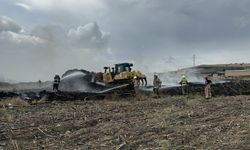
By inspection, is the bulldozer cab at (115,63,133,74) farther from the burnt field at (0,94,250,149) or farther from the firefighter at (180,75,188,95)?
the burnt field at (0,94,250,149)

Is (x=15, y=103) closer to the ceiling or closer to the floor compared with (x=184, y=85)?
closer to the floor

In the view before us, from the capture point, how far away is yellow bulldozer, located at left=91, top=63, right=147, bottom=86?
34.1 meters

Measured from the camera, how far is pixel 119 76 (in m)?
34.4

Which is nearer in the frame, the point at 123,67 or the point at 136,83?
the point at 136,83

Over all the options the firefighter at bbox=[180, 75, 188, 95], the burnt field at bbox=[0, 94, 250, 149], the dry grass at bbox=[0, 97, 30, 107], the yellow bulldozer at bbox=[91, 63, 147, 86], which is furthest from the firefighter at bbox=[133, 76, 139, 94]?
the burnt field at bbox=[0, 94, 250, 149]

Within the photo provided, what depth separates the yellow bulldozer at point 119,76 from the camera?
3406 cm

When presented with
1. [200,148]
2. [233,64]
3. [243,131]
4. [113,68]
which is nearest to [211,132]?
[243,131]

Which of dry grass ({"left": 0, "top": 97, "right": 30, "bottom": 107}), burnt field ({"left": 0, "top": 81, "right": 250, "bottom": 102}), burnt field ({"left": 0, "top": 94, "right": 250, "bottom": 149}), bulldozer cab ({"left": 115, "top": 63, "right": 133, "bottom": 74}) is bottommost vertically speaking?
burnt field ({"left": 0, "top": 94, "right": 250, "bottom": 149})

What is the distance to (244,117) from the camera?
1454 centimetres

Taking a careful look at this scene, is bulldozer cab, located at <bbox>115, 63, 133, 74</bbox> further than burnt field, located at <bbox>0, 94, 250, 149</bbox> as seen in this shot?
Yes

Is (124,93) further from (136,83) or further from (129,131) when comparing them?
(129,131)

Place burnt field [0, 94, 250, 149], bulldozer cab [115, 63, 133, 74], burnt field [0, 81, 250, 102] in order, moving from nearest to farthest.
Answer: burnt field [0, 94, 250, 149], burnt field [0, 81, 250, 102], bulldozer cab [115, 63, 133, 74]

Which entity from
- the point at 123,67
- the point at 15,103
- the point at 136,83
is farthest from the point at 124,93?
the point at 15,103

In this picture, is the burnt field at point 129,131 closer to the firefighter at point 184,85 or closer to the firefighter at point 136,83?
the firefighter at point 184,85
